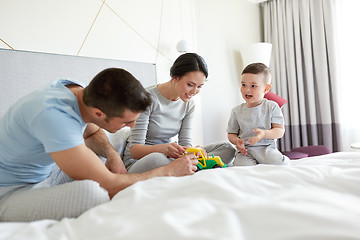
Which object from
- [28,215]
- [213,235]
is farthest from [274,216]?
[28,215]

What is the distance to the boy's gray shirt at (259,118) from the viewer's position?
208 centimetres

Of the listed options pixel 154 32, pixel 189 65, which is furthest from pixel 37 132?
pixel 154 32

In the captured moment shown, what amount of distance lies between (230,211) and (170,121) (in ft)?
4.13

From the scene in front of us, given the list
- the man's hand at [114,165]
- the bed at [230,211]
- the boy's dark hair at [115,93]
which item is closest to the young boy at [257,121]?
the man's hand at [114,165]

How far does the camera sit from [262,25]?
13.5 ft

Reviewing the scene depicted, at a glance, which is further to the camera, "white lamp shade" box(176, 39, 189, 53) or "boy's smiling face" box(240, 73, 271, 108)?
"white lamp shade" box(176, 39, 189, 53)

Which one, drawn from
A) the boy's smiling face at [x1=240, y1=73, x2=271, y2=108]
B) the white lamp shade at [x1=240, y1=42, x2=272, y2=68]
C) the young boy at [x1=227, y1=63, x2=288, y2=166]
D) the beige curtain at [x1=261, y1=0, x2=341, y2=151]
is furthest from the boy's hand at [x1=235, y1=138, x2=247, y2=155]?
the beige curtain at [x1=261, y1=0, x2=341, y2=151]

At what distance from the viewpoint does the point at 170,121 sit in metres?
1.94

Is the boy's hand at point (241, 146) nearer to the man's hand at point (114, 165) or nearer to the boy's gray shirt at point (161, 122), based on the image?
the boy's gray shirt at point (161, 122)

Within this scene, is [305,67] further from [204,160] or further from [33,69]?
[33,69]

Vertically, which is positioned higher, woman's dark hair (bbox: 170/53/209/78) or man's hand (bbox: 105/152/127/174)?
woman's dark hair (bbox: 170/53/209/78)

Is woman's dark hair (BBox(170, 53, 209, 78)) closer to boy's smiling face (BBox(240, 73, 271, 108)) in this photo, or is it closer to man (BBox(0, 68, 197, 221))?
boy's smiling face (BBox(240, 73, 271, 108))

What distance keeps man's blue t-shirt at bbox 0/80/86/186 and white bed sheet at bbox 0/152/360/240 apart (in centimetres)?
28

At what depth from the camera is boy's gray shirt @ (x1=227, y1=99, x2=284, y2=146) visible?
208cm
